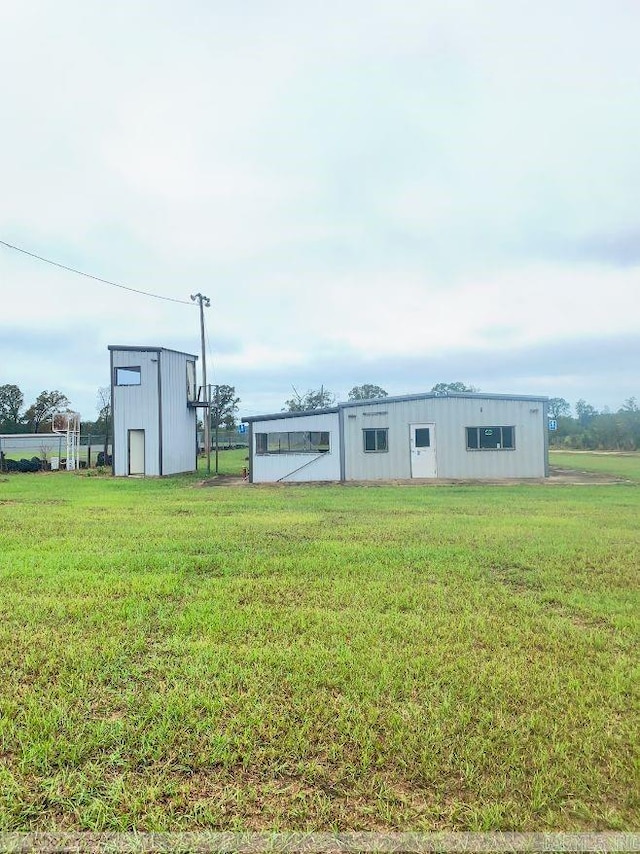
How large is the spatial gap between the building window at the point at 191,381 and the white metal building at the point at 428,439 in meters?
7.15

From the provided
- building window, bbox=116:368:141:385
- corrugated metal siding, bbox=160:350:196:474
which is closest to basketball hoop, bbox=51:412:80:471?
building window, bbox=116:368:141:385

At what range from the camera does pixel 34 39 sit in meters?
8.49

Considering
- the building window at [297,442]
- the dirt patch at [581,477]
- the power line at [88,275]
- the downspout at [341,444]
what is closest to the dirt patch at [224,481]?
the building window at [297,442]

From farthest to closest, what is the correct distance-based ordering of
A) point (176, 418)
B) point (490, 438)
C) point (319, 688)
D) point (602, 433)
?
1. point (602, 433)
2. point (176, 418)
3. point (490, 438)
4. point (319, 688)

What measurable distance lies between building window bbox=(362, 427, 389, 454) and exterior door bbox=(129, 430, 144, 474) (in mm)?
9524

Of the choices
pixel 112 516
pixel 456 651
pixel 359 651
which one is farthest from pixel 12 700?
pixel 112 516

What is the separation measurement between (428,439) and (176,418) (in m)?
10.9

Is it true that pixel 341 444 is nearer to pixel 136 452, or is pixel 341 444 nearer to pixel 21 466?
pixel 136 452

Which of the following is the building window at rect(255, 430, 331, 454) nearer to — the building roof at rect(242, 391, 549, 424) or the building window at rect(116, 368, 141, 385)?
the building roof at rect(242, 391, 549, 424)

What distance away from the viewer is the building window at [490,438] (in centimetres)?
1769

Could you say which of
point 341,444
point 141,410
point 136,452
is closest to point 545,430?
point 341,444

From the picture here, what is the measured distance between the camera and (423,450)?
1778 cm

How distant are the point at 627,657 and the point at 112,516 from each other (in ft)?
28.4

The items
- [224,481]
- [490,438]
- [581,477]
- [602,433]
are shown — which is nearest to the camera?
[581,477]
